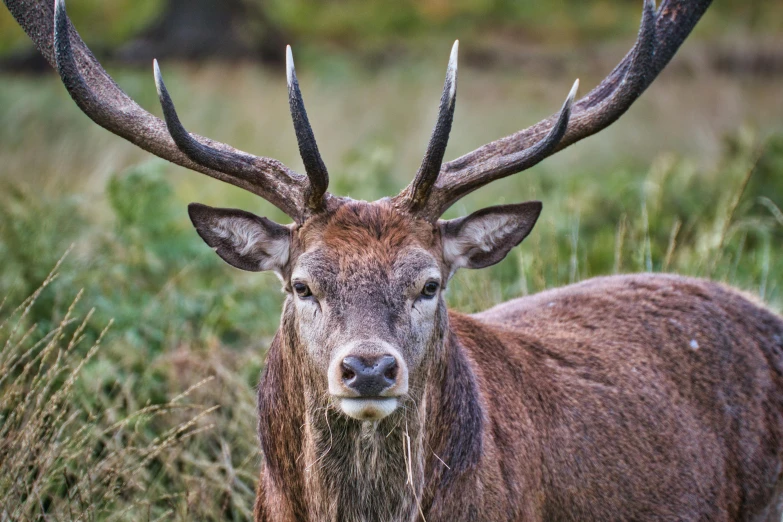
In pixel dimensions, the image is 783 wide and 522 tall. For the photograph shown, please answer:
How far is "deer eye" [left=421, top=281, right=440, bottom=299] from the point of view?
12.8 ft

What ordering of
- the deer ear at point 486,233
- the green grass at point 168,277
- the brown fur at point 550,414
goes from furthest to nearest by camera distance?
the green grass at point 168,277, the deer ear at point 486,233, the brown fur at point 550,414

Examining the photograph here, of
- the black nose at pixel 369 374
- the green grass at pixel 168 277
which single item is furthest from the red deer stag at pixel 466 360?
the green grass at pixel 168 277

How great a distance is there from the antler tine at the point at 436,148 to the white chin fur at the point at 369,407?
97cm

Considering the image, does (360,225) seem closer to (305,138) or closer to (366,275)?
(366,275)

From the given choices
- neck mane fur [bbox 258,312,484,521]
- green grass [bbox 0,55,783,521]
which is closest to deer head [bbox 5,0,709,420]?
neck mane fur [bbox 258,312,484,521]

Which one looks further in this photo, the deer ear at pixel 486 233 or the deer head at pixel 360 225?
the deer ear at pixel 486 233

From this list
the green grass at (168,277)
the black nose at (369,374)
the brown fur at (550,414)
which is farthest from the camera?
the green grass at (168,277)

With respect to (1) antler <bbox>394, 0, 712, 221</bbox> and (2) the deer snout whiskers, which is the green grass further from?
(1) antler <bbox>394, 0, 712, 221</bbox>

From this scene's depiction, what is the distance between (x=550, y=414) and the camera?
4355 mm

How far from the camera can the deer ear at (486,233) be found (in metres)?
4.21

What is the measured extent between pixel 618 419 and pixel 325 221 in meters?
1.73

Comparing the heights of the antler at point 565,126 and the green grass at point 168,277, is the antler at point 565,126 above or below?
above

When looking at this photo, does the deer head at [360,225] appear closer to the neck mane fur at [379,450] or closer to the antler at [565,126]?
the antler at [565,126]

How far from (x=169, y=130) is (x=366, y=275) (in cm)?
101
